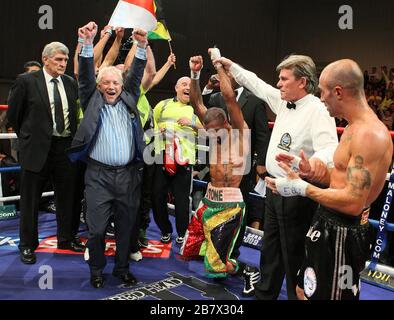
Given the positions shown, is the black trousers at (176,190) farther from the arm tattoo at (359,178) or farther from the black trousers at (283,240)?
the arm tattoo at (359,178)

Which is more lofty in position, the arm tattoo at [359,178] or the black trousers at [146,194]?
the arm tattoo at [359,178]

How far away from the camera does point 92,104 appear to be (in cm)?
254

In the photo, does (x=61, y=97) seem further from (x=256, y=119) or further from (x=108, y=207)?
(x=256, y=119)

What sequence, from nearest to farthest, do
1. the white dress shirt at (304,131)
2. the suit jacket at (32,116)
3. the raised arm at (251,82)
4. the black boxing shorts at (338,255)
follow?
the black boxing shorts at (338,255), the white dress shirt at (304,131), the raised arm at (251,82), the suit jacket at (32,116)

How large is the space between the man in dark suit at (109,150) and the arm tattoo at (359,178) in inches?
59.6

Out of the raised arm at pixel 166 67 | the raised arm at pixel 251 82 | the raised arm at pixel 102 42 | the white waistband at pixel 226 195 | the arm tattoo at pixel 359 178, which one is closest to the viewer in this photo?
the arm tattoo at pixel 359 178

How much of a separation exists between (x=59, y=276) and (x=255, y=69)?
9.04m

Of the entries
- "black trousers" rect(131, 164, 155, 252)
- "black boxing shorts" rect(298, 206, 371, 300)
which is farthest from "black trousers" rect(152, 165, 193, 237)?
"black boxing shorts" rect(298, 206, 371, 300)

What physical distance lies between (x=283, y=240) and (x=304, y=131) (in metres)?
0.59

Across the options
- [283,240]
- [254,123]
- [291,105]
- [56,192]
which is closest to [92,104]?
[56,192]

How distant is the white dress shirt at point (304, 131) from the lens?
195 cm

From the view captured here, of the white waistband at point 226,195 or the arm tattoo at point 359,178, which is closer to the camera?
the arm tattoo at point 359,178

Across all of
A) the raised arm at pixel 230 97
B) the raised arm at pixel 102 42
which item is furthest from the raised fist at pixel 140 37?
the raised arm at pixel 102 42
